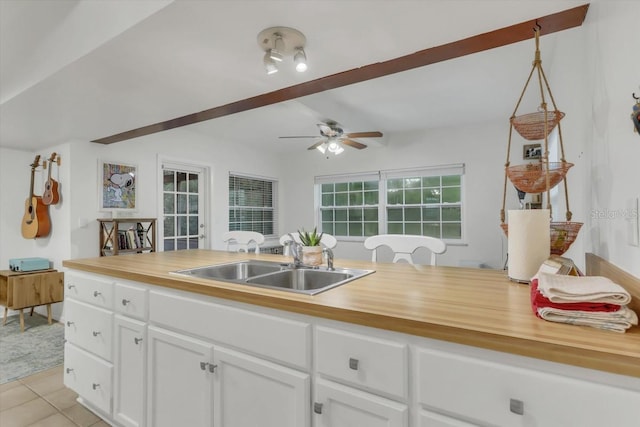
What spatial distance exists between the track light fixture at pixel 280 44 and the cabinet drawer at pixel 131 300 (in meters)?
1.37

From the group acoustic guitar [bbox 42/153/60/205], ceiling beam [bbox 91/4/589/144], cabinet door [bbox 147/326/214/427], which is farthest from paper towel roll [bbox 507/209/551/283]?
acoustic guitar [bbox 42/153/60/205]

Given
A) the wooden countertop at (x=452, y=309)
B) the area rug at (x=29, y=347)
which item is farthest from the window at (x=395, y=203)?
the area rug at (x=29, y=347)

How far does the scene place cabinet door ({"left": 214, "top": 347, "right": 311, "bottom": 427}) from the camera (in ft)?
3.80

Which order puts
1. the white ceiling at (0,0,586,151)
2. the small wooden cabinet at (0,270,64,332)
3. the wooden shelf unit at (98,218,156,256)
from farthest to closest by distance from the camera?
the wooden shelf unit at (98,218,156,256) → the small wooden cabinet at (0,270,64,332) → the white ceiling at (0,0,586,151)

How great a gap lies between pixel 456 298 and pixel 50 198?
4.40 m

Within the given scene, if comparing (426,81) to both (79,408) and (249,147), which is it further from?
(79,408)

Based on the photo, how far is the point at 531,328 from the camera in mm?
850

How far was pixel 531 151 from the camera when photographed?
13.3ft

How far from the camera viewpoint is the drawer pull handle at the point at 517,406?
2.61 feet

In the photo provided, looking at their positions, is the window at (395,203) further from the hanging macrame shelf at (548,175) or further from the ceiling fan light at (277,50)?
the ceiling fan light at (277,50)

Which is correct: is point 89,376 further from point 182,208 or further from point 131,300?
point 182,208

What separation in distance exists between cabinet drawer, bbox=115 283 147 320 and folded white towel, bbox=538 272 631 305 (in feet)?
5.82

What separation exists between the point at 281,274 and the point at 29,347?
3.05 meters

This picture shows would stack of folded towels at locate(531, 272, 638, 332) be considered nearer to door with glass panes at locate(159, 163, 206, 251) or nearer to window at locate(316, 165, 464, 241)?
window at locate(316, 165, 464, 241)
